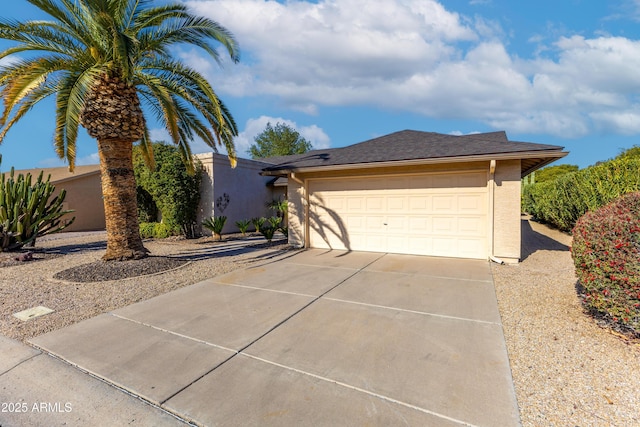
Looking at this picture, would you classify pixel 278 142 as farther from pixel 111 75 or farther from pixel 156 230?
pixel 111 75

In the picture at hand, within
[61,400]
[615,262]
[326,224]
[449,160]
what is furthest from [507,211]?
[61,400]

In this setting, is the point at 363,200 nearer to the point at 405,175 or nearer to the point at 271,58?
the point at 405,175

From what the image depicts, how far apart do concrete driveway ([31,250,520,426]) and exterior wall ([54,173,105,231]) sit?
17.0 metres

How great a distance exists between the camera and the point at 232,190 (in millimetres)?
14672

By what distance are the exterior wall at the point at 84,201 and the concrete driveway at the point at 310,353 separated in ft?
55.8

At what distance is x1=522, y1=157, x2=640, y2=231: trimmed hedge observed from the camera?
28.2ft

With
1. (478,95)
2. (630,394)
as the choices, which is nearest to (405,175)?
(630,394)

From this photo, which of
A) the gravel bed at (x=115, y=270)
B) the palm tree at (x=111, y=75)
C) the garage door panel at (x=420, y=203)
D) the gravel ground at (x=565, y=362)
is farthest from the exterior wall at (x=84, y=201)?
the gravel ground at (x=565, y=362)

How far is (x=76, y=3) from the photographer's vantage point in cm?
684

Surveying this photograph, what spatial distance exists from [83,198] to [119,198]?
47.4ft

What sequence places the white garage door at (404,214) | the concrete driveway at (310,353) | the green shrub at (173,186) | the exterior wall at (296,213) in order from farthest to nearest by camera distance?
the green shrub at (173,186), the exterior wall at (296,213), the white garage door at (404,214), the concrete driveway at (310,353)

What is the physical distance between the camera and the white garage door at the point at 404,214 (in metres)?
8.16

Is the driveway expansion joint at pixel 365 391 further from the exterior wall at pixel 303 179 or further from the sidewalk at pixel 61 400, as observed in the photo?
the exterior wall at pixel 303 179

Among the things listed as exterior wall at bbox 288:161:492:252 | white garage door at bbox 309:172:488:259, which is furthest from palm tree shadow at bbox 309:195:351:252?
exterior wall at bbox 288:161:492:252
